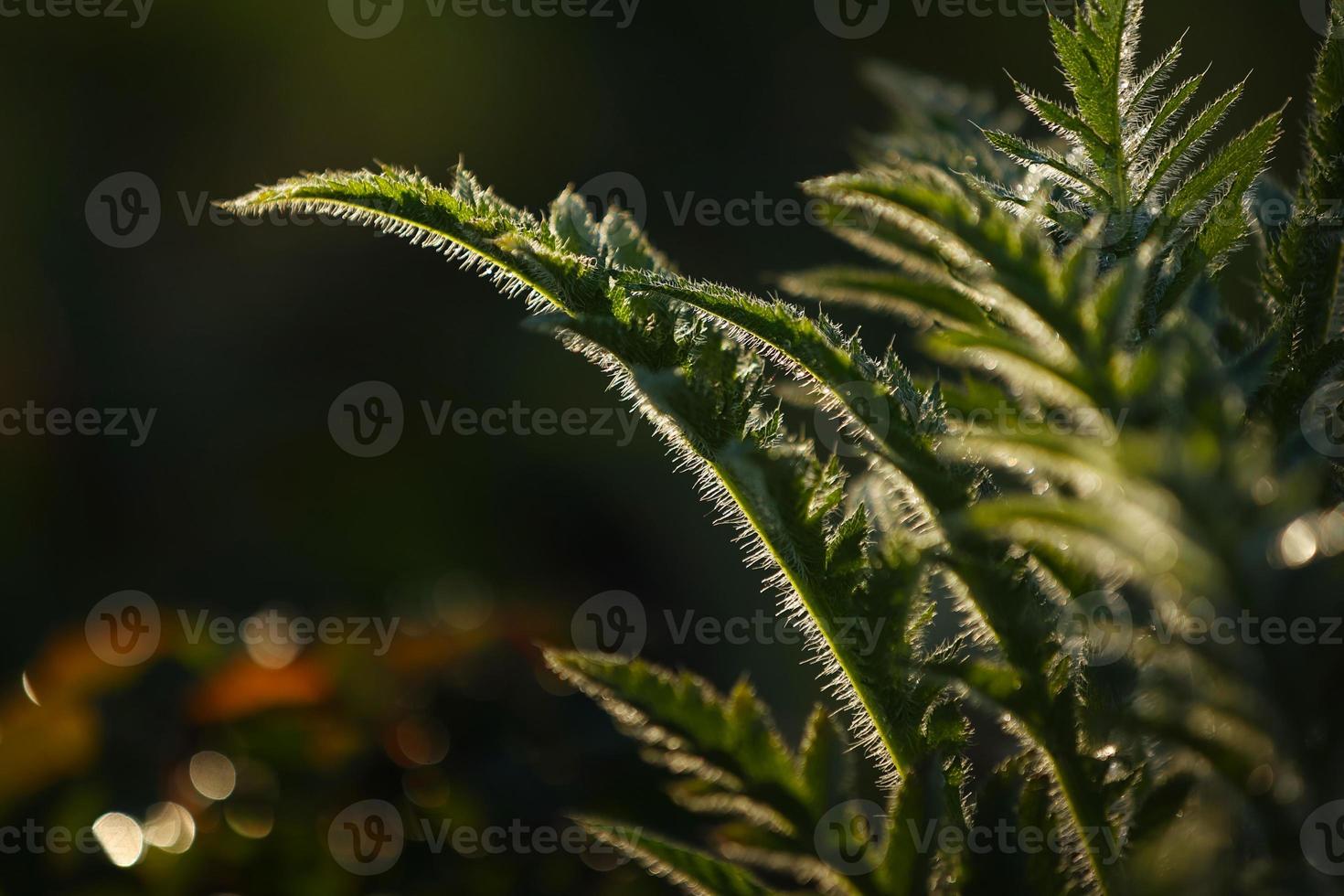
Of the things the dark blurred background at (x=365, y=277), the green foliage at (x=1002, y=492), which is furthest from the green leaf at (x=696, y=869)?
the dark blurred background at (x=365, y=277)

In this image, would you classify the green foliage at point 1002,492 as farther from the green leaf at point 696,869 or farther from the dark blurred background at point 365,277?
the dark blurred background at point 365,277

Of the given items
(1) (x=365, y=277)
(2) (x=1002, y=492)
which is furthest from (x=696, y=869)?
(1) (x=365, y=277)

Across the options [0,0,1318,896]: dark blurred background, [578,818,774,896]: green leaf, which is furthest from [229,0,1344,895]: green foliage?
[0,0,1318,896]: dark blurred background

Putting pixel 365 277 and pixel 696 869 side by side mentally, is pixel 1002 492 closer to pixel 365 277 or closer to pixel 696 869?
pixel 696 869

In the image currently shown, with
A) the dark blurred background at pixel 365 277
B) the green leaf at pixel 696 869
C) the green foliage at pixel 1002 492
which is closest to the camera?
the green foliage at pixel 1002 492

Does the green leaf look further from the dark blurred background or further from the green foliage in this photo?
the dark blurred background

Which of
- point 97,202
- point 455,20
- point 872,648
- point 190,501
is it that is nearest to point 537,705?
point 872,648

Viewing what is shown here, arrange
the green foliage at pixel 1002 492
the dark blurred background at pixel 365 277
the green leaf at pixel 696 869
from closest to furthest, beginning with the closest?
1. the green foliage at pixel 1002 492
2. the green leaf at pixel 696 869
3. the dark blurred background at pixel 365 277

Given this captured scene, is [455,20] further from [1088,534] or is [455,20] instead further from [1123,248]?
[1088,534]
